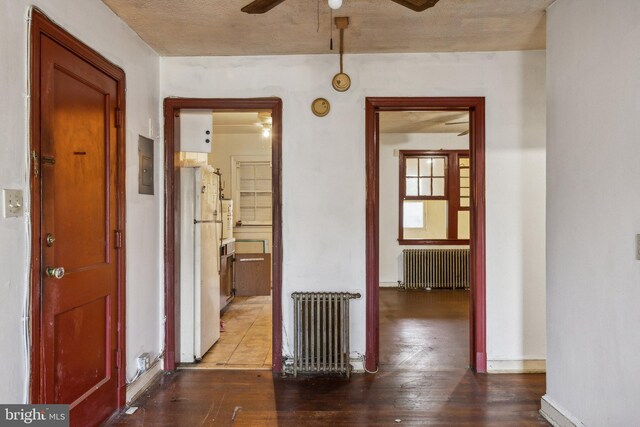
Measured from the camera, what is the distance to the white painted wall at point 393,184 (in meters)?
7.45

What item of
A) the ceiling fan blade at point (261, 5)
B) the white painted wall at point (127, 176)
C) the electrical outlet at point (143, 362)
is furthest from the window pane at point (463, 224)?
the ceiling fan blade at point (261, 5)

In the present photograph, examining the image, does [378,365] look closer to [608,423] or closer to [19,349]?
[608,423]

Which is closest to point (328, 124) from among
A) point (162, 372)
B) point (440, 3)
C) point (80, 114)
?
point (440, 3)

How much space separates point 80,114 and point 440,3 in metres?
2.21

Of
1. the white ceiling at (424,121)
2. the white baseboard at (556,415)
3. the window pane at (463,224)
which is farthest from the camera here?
the window pane at (463,224)

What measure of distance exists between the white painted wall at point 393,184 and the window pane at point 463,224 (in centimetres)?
49

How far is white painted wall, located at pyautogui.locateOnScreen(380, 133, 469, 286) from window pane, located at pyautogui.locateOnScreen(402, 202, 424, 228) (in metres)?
0.61

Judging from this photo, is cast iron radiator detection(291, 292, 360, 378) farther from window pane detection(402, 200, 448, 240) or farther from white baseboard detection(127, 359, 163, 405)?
window pane detection(402, 200, 448, 240)

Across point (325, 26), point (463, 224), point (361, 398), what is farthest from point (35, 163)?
point (463, 224)

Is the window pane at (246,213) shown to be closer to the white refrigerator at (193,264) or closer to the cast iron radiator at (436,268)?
the cast iron radiator at (436,268)

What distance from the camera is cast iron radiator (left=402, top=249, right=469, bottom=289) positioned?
729 cm

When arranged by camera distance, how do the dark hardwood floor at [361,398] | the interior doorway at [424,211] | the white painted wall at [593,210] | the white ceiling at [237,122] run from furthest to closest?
the interior doorway at [424,211] → the white ceiling at [237,122] → the dark hardwood floor at [361,398] → the white painted wall at [593,210]

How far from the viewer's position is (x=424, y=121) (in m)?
6.41

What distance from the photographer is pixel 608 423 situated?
215cm
